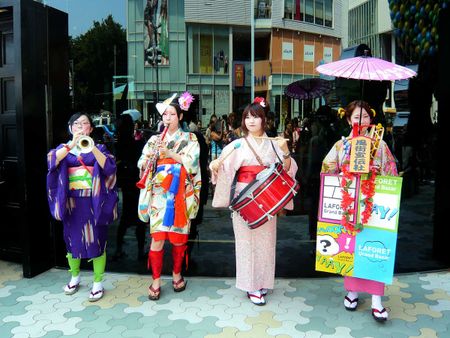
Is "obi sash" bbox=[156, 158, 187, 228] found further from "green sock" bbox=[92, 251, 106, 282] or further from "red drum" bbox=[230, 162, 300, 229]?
"green sock" bbox=[92, 251, 106, 282]

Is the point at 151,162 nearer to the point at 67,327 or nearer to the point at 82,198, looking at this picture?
the point at 82,198

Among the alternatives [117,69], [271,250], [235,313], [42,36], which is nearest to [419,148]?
[271,250]

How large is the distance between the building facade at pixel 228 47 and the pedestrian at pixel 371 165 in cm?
97

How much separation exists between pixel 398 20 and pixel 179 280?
3.12 metres

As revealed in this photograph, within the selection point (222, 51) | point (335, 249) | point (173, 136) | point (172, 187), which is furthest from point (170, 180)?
point (222, 51)

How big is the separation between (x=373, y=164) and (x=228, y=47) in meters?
1.99

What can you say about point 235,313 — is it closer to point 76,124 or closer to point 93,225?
point 93,225

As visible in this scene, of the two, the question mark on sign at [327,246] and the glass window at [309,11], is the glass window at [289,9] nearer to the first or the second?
the glass window at [309,11]

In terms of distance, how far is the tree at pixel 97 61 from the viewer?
4.77 m

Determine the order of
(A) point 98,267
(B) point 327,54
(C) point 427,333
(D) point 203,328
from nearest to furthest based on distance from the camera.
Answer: (C) point 427,333
(D) point 203,328
(A) point 98,267
(B) point 327,54

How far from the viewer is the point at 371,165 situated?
3.45 meters

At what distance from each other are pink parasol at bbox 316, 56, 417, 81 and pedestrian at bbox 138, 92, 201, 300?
4.01ft

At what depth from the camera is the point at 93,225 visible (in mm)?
3902

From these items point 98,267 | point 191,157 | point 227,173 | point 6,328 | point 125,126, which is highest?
point 125,126
